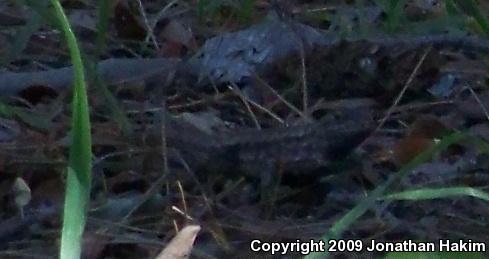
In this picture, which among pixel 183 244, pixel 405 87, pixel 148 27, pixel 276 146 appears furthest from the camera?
pixel 148 27

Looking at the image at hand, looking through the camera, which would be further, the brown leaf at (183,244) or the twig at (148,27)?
the twig at (148,27)

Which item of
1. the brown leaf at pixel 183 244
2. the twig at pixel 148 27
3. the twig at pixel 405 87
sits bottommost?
the brown leaf at pixel 183 244

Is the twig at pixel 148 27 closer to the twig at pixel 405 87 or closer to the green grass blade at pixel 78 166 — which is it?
the twig at pixel 405 87

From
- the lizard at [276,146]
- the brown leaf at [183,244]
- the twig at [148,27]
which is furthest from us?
the twig at [148,27]

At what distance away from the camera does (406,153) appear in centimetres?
188

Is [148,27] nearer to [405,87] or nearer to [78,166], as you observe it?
[405,87]

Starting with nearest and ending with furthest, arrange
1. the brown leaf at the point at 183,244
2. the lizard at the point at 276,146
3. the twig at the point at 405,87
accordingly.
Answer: the brown leaf at the point at 183,244 < the lizard at the point at 276,146 < the twig at the point at 405,87

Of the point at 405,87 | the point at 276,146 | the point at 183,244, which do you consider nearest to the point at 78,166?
the point at 183,244

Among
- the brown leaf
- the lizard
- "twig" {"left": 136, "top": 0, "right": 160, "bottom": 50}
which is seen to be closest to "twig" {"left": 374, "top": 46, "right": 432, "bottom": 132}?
the lizard

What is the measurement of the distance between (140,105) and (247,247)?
1.72ft

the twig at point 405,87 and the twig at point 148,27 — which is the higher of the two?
the twig at point 148,27

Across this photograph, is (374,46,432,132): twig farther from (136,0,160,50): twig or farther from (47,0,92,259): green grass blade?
(47,0,92,259): green grass blade

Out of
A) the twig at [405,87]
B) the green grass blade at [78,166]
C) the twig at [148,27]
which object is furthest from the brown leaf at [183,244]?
the twig at [148,27]

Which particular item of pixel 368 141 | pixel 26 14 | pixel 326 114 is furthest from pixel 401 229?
pixel 26 14
